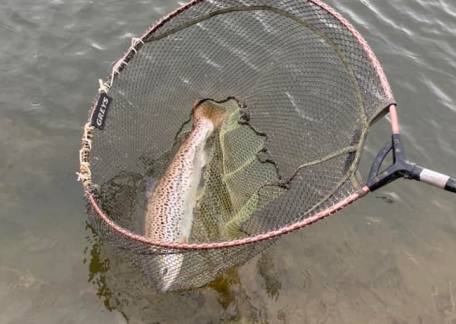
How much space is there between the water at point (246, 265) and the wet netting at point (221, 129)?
17.7 inches

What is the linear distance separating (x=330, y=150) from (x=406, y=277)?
1538 mm

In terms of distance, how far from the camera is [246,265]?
5863 millimetres

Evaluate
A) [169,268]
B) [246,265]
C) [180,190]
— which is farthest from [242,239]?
[180,190]

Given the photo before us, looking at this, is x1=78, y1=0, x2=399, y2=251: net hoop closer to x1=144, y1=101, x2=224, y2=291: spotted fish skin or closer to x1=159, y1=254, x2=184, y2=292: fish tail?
x1=159, y1=254, x2=184, y2=292: fish tail

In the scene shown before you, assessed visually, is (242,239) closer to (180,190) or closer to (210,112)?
(180,190)

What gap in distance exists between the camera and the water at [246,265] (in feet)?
18.4

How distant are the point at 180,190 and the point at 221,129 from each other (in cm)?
84

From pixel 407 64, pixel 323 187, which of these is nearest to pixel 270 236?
pixel 323 187

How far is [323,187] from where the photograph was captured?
5.55 meters

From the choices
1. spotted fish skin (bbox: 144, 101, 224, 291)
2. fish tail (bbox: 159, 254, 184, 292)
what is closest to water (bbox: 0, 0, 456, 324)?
fish tail (bbox: 159, 254, 184, 292)

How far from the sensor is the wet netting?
5.10 meters

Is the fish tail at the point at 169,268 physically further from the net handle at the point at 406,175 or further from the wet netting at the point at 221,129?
the net handle at the point at 406,175

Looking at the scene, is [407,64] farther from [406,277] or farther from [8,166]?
[8,166]

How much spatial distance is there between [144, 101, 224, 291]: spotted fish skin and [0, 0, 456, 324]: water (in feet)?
1.90
